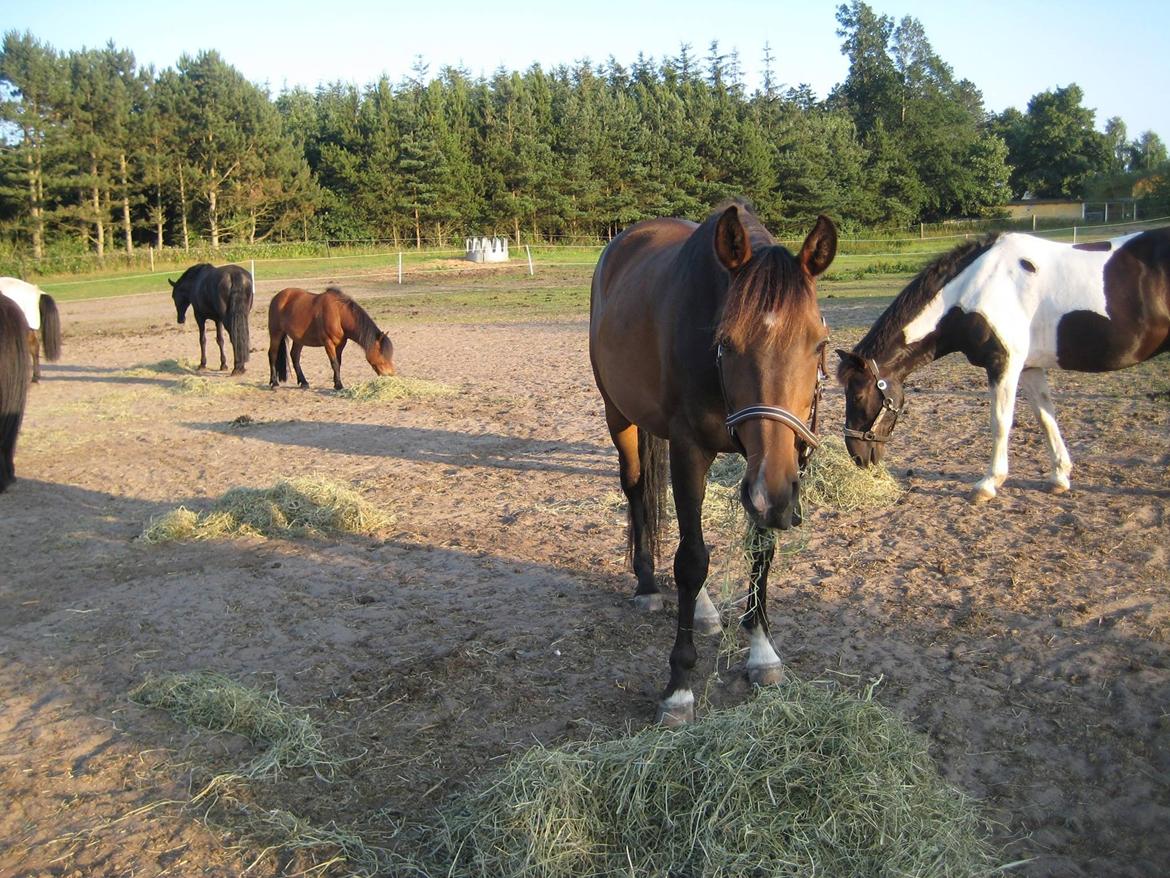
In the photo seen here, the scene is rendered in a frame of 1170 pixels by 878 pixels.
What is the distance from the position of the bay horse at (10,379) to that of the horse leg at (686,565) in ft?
21.5

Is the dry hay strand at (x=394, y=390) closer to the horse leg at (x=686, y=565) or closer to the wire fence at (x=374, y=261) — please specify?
the horse leg at (x=686, y=565)

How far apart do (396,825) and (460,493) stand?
4.14m

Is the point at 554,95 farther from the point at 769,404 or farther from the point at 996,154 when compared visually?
the point at 769,404

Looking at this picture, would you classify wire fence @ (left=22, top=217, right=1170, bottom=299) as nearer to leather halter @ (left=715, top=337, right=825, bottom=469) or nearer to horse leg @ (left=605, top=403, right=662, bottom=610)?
horse leg @ (left=605, top=403, right=662, bottom=610)

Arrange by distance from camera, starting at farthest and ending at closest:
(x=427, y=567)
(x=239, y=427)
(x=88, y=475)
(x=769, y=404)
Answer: (x=239, y=427) → (x=88, y=475) → (x=427, y=567) → (x=769, y=404)

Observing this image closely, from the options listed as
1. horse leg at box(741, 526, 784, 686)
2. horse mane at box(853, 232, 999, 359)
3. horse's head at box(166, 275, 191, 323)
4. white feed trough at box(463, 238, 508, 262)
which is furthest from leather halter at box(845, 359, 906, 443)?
white feed trough at box(463, 238, 508, 262)

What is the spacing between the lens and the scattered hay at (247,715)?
3.08m

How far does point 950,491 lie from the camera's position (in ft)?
20.0

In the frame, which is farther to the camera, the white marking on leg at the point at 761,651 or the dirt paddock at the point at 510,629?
the white marking on leg at the point at 761,651

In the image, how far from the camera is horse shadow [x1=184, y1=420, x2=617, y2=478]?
7.52 metres

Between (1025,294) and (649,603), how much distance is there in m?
3.61

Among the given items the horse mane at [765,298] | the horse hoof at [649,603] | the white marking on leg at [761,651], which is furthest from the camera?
the horse hoof at [649,603]

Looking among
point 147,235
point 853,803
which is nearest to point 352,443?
point 853,803

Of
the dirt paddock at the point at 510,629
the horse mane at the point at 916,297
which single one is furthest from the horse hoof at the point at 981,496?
the horse mane at the point at 916,297
